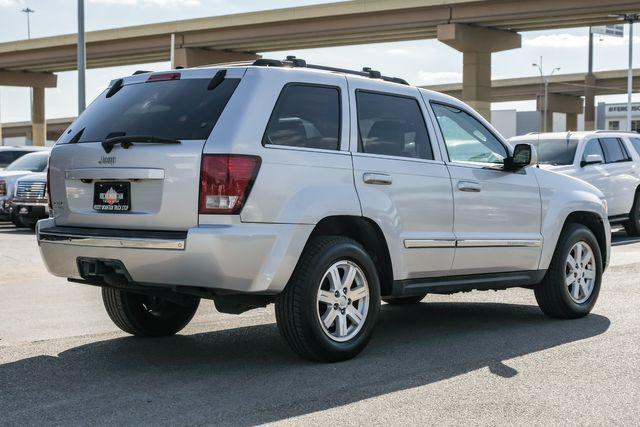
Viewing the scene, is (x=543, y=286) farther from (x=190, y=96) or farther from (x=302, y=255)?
(x=190, y=96)

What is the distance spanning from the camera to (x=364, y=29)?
48469 mm

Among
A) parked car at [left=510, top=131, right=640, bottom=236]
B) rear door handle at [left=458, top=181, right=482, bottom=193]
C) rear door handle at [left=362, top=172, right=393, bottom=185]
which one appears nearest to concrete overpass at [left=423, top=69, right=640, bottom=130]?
parked car at [left=510, top=131, right=640, bottom=236]

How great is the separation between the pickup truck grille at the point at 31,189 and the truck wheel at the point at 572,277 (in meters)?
13.1

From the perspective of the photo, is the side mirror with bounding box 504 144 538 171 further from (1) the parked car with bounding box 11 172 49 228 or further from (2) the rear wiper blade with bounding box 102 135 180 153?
(1) the parked car with bounding box 11 172 49 228

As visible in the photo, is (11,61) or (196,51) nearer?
(196,51)

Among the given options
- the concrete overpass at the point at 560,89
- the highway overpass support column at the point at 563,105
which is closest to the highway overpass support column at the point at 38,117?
the concrete overpass at the point at 560,89

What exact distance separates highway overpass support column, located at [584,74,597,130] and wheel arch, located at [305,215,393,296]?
7947 centimetres

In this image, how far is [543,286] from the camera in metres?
8.39

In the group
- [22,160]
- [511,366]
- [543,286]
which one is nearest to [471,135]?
[543,286]

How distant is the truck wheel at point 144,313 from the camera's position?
7.25 meters

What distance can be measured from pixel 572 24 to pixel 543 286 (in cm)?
4044

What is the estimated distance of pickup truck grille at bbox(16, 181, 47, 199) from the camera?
63.5 feet

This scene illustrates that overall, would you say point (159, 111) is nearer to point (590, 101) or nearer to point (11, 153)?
point (11, 153)

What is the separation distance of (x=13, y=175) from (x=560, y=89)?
8105 cm
